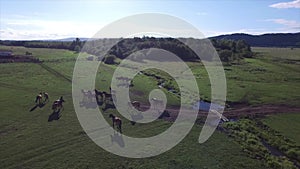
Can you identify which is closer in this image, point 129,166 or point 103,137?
point 129,166

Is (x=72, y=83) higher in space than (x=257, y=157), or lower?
higher

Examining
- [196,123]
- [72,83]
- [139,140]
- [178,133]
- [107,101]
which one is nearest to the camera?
[139,140]

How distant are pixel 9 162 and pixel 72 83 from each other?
1122 inches

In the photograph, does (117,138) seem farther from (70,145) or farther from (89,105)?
(89,105)

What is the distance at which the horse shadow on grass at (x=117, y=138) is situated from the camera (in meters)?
21.2

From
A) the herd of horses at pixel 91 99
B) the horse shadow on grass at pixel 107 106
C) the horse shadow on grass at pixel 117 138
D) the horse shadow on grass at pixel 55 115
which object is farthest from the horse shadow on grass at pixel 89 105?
the horse shadow on grass at pixel 117 138

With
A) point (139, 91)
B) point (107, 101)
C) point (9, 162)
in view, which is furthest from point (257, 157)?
point (139, 91)

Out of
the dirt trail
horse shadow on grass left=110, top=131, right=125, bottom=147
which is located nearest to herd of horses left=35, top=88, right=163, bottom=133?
the dirt trail

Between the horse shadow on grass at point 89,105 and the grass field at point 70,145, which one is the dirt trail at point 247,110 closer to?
the grass field at point 70,145

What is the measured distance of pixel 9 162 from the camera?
17.6 m

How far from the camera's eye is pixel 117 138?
22.2 meters

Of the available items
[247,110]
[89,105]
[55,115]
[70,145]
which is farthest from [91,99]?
[247,110]

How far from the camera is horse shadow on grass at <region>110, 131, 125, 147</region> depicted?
2121 centimetres

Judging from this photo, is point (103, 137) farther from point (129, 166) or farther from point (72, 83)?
point (72, 83)
